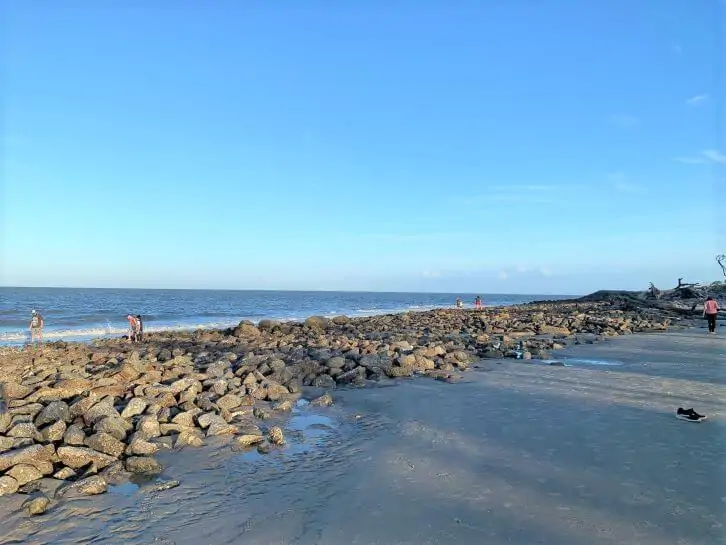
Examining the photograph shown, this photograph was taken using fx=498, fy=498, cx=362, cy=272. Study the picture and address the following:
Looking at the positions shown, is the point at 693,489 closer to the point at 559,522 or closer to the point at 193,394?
the point at 559,522

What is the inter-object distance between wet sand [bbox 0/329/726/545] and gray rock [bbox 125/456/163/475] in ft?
0.51

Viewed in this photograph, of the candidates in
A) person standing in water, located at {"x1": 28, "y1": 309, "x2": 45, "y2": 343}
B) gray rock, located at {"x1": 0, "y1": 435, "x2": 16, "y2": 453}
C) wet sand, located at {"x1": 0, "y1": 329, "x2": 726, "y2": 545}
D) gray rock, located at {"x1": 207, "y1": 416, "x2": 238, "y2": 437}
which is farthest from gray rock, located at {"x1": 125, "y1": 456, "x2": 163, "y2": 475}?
person standing in water, located at {"x1": 28, "y1": 309, "x2": 45, "y2": 343}

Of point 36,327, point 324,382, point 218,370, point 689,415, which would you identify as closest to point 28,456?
point 218,370

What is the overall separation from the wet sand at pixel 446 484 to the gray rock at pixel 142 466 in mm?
155

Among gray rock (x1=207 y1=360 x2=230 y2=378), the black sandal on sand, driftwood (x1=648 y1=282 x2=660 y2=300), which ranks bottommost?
gray rock (x1=207 y1=360 x2=230 y2=378)

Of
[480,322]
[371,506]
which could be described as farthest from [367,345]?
[480,322]

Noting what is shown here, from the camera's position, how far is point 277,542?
430 cm

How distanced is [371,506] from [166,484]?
2.37 metres

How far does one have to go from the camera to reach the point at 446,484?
5.32m

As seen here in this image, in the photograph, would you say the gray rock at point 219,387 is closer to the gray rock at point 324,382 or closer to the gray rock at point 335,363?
the gray rock at point 324,382

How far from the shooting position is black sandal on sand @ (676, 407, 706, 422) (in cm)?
746

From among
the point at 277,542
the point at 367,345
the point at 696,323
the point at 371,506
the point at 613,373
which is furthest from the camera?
the point at 696,323

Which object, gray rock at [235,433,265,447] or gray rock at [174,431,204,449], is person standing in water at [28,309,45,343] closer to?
gray rock at [174,431,204,449]

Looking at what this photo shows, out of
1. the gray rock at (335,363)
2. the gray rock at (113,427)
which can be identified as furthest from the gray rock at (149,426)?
the gray rock at (335,363)
